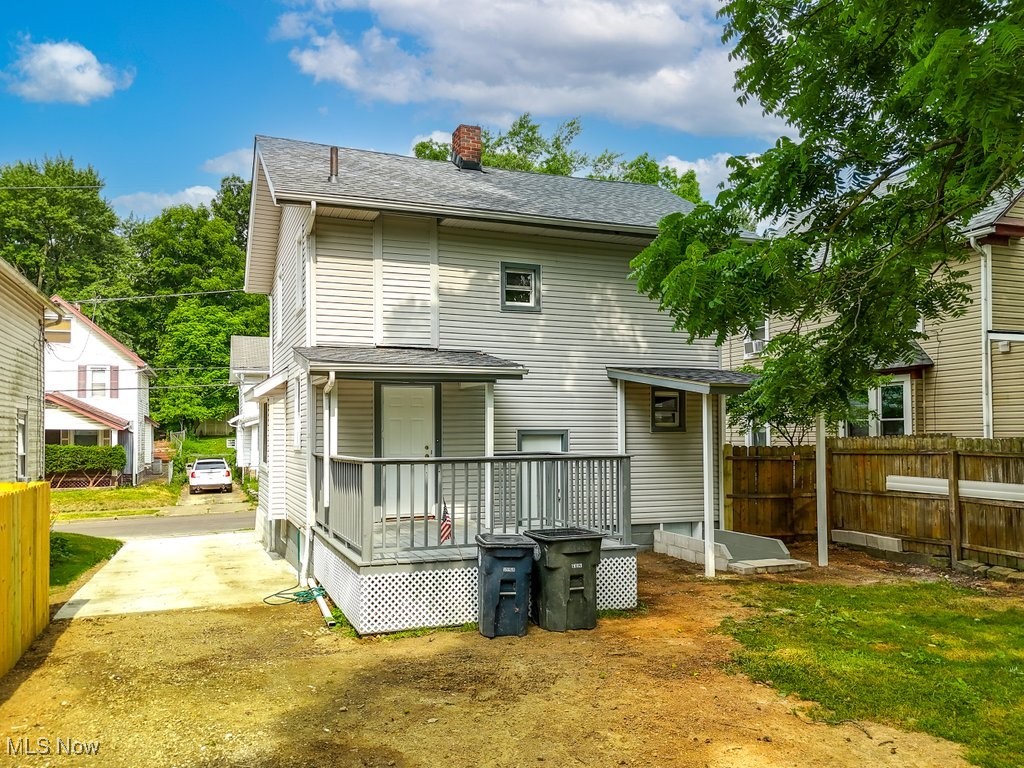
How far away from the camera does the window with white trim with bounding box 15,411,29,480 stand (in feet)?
43.6

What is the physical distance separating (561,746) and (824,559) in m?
7.67

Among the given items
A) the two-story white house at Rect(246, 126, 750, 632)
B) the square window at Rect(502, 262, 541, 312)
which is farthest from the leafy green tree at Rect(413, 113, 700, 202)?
the square window at Rect(502, 262, 541, 312)

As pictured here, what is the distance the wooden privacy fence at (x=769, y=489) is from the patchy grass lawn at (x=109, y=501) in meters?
18.1

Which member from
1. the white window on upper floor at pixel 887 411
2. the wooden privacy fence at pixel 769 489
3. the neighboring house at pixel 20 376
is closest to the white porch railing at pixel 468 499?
the wooden privacy fence at pixel 769 489

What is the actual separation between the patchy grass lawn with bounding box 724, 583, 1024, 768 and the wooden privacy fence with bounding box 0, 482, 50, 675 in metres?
6.63

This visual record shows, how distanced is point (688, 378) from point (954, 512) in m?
4.26

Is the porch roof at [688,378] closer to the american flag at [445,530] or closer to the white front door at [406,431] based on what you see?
the white front door at [406,431]

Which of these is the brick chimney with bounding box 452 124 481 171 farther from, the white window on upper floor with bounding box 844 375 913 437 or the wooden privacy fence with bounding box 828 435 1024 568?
the white window on upper floor with bounding box 844 375 913 437

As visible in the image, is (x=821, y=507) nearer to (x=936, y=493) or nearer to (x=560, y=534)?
(x=936, y=493)

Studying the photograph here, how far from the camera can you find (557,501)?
8758mm

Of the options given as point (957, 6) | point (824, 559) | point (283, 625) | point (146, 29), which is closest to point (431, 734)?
point (283, 625)

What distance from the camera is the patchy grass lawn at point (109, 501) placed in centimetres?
2239

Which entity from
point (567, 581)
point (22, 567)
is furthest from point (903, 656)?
point (22, 567)

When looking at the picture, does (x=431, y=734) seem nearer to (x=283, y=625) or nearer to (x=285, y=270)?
(x=283, y=625)
